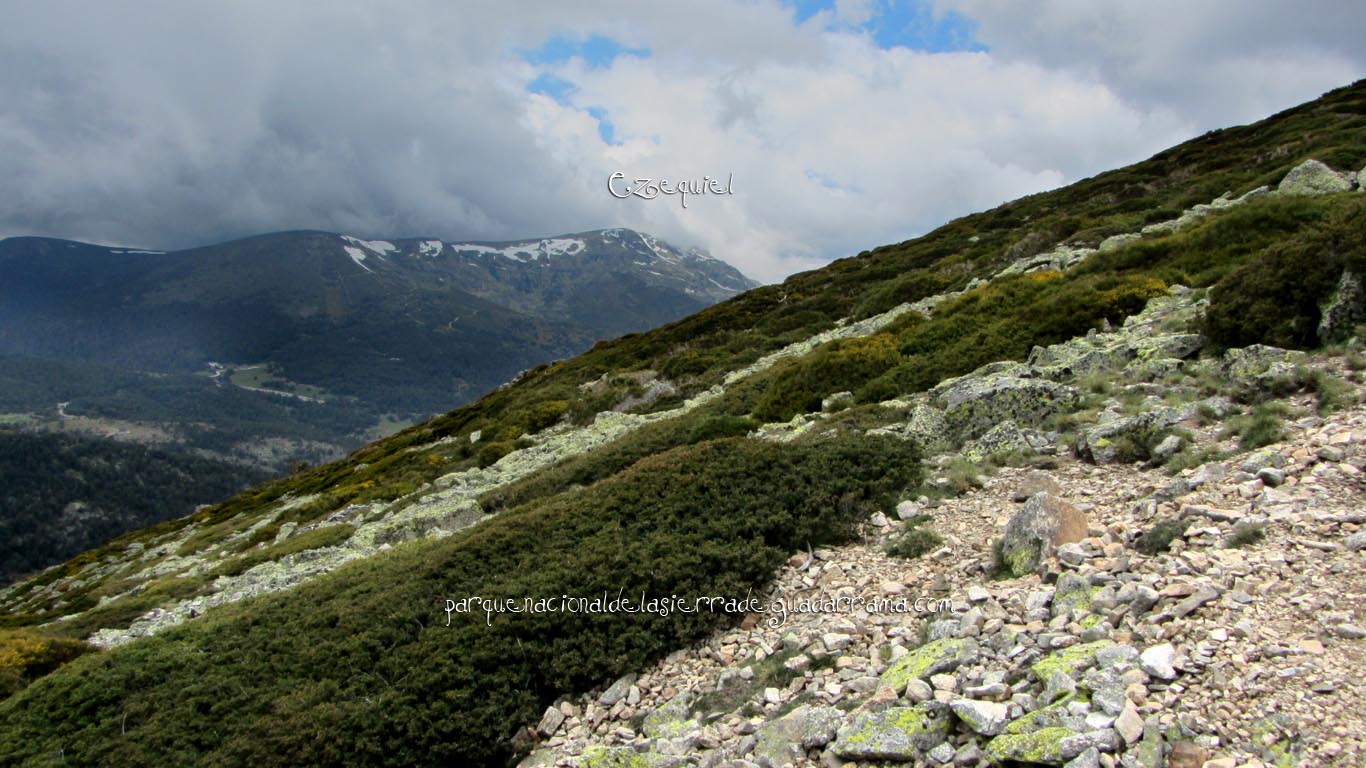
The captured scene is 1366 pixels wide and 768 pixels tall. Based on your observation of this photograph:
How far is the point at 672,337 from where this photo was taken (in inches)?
Result: 1874

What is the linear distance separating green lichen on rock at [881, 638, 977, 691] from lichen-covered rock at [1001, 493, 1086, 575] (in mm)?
1860

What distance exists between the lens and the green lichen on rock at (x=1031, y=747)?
4781 millimetres

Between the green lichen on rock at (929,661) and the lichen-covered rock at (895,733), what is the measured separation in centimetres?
51

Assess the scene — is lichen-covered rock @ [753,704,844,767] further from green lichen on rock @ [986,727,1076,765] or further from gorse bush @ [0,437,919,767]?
gorse bush @ [0,437,919,767]

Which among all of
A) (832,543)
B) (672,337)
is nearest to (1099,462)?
(832,543)

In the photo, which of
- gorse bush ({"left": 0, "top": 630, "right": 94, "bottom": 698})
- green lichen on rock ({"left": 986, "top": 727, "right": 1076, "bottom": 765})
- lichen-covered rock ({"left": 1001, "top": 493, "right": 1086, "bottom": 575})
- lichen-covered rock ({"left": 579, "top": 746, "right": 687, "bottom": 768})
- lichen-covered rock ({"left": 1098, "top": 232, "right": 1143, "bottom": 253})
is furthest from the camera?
lichen-covered rock ({"left": 1098, "top": 232, "right": 1143, "bottom": 253})

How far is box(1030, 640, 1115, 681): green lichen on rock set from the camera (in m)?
5.51

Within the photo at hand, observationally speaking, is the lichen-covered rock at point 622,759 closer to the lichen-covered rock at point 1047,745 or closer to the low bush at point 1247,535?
the lichen-covered rock at point 1047,745

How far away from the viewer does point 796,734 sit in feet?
21.2

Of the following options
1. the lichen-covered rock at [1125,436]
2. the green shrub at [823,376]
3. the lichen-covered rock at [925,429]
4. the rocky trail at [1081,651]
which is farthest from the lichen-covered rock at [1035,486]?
the green shrub at [823,376]

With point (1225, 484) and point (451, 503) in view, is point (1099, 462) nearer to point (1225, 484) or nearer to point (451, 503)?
point (1225, 484)

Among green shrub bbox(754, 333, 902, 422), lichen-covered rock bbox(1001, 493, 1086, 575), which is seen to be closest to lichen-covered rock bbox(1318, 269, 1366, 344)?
lichen-covered rock bbox(1001, 493, 1086, 575)

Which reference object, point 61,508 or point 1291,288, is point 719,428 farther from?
point 61,508

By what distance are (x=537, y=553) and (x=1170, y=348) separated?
518 inches
